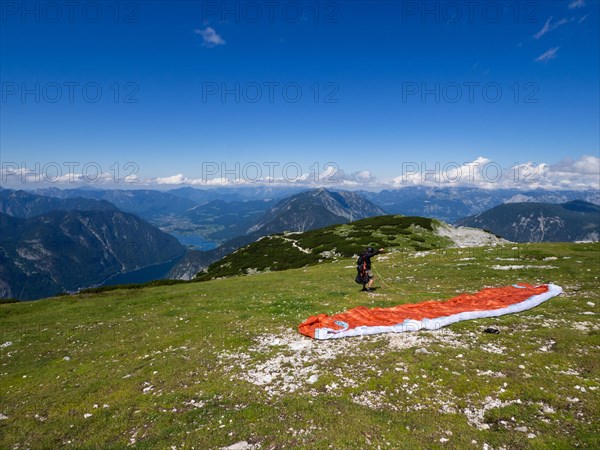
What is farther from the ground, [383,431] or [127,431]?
[383,431]

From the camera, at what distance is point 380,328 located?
1667 centimetres

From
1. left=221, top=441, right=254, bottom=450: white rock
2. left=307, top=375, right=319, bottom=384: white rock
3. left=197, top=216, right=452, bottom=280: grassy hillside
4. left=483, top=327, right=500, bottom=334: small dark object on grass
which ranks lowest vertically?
left=197, top=216, right=452, bottom=280: grassy hillside

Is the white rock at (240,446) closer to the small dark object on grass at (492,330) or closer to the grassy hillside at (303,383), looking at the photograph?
the grassy hillside at (303,383)

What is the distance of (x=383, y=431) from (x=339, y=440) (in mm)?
1375

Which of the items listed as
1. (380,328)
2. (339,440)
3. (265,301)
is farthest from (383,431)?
(265,301)

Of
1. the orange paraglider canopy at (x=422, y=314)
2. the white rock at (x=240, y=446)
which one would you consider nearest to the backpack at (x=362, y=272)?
the orange paraglider canopy at (x=422, y=314)

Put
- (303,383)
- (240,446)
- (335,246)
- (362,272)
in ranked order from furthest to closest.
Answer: (335,246), (362,272), (303,383), (240,446)

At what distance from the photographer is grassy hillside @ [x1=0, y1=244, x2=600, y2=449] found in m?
9.34

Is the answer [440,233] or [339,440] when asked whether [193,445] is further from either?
[440,233]

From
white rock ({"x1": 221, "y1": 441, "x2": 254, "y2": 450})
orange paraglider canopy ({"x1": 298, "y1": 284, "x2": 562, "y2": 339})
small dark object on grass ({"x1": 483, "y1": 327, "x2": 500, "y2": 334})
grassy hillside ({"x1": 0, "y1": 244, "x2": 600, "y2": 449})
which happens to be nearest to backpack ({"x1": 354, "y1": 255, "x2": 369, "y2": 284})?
grassy hillside ({"x1": 0, "y1": 244, "x2": 600, "y2": 449})

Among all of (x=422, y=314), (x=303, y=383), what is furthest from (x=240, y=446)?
(x=422, y=314)

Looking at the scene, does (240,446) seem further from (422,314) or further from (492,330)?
(492,330)

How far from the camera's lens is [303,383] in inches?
486

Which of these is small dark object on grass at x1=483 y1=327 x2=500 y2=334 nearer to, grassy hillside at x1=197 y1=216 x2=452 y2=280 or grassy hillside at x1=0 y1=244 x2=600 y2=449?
grassy hillside at x1=0 y1=244 x2=600 y2=449
